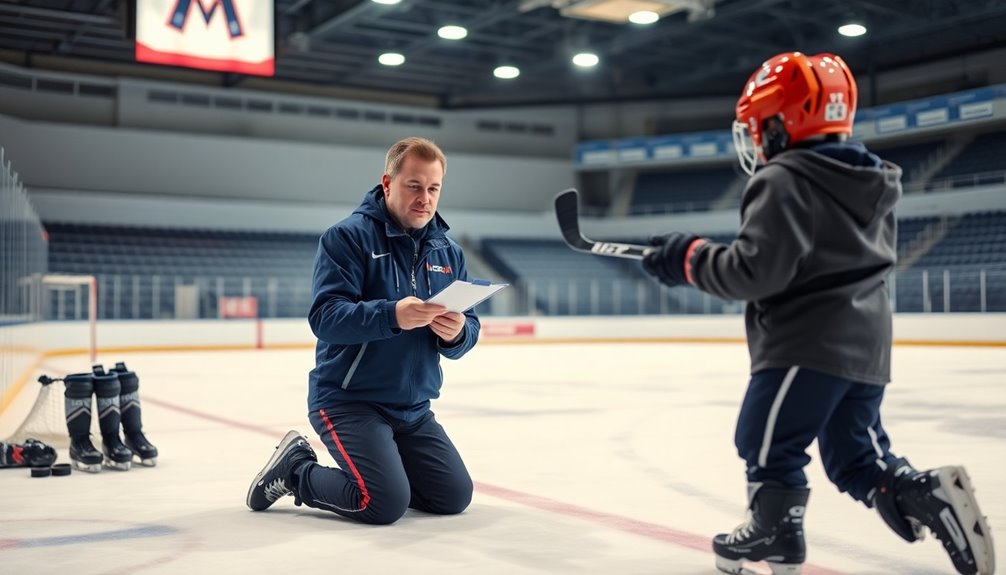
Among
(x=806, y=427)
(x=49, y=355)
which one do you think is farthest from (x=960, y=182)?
(x=806, y=427)

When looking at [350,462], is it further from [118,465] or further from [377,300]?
[118,465]

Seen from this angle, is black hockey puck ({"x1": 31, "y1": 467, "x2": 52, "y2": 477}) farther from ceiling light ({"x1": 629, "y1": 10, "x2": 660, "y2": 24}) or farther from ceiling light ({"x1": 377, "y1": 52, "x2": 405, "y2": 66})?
ceiling light ({"x1": 377, "y1": 52, "x2": 405, "y2": 66})

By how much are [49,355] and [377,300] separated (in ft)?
49.6

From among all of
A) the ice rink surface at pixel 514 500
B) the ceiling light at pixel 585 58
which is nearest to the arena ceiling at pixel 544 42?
the ceiling light at pixel 585 58

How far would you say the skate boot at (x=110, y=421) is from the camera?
4.61 meters

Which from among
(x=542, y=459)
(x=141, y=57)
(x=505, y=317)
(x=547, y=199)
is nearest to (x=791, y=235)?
(x=542, y=459)

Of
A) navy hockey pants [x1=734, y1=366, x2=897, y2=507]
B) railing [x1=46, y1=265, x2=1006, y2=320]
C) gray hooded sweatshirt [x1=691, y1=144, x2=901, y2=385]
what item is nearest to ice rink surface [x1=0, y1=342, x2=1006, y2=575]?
navy hockey pants [x1=734, y1=366, x2=897, y2=507]

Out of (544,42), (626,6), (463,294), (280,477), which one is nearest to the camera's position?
(463,294)

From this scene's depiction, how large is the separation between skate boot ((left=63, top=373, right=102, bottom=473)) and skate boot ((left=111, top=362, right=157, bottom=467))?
167 millimetres

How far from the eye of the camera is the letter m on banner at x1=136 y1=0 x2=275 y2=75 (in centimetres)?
1143

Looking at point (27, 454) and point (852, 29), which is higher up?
point (852, 29)

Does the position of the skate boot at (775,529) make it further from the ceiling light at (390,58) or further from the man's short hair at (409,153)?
the ceiling light at (390,58)

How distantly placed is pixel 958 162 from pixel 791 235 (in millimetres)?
24466

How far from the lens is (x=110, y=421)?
468cm
